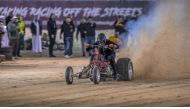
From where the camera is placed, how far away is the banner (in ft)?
114

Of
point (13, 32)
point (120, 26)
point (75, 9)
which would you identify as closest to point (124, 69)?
point (13, 32)

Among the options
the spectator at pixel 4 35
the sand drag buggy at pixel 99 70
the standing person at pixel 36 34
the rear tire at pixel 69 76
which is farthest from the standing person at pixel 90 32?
the rear tire at pixel 69 76

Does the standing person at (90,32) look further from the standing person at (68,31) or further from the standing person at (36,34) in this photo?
the standing person at (36,34)

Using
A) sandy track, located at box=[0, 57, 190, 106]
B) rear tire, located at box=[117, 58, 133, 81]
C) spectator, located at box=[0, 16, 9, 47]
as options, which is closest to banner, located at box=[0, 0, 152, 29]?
spectator, located at box=[0, 16, 9, 47]

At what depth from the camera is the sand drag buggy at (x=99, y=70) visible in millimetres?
16233

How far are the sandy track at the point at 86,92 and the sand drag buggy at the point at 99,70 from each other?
0.70 ft

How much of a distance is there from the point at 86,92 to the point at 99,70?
1.98m

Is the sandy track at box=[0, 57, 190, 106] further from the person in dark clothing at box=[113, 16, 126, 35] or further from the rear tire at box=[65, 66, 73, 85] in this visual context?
the person in dark clothing at box=[113, 16, 126, 35]

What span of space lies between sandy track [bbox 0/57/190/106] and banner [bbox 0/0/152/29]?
51.9 feet

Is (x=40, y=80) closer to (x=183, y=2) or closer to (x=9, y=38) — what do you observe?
(x=183, y=2)

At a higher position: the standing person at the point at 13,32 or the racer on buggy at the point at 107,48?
the standing person at the point at 13,32

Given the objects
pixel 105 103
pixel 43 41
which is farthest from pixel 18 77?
pixel 43 41

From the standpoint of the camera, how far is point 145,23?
21328mm

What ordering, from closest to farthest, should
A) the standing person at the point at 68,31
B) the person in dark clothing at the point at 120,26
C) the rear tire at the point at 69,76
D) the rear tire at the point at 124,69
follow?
1. the rear tire at the point at 69,76
2. the rear tire at the point at 124,69
3. the standing person at the point at 68,31
4. the person in dark clothing at the point at 120,26
